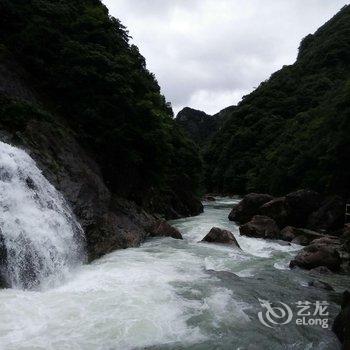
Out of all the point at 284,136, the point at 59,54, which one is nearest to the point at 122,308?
the point at 59,54

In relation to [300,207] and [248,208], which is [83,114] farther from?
[300,207]

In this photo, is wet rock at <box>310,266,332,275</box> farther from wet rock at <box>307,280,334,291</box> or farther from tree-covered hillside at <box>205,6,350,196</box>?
tree-covered hillside at <box>205,6,350,196</box>

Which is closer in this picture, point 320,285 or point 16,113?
point 320,285

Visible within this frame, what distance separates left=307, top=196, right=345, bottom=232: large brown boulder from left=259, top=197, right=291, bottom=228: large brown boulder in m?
1.56

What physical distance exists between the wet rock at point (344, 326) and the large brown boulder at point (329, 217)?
19404mm

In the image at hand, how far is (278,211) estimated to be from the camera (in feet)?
98.1

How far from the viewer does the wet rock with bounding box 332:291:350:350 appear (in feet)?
28.5

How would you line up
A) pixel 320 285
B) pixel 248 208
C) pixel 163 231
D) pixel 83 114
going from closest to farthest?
pixel 320 285 < pixel 83 114 < pixel 163 231 < pixel 248 208

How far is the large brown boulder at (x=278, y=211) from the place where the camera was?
29766mm

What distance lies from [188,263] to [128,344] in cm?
765

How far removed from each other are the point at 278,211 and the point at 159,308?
21.0 metres

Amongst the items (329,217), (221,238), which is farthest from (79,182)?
(329,217)

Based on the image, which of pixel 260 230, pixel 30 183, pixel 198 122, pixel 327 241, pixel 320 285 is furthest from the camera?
pixel 198 122

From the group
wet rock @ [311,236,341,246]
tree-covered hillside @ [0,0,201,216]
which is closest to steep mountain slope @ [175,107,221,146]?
tree-covered hillside @ [0,0,201,216]
